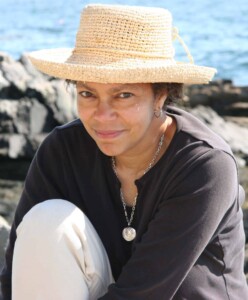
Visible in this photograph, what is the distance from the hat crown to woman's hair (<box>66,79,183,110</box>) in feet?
0.30

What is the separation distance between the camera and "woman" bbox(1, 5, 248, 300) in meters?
2.52

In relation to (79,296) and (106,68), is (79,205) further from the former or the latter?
(106,68)

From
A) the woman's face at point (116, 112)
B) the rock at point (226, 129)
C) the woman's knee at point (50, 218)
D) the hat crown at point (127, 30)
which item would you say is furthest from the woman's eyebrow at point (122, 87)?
the rock at point (226, 129)

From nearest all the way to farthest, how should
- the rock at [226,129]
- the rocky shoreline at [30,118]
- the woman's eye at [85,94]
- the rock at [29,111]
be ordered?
the woman's eye at [85,94], the rocky shoreline at [30,118], the rock at [29,111], the rock at [226,129]

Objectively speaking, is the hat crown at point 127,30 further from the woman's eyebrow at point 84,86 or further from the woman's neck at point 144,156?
the woman's neck at point 144,156

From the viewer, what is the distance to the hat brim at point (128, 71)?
248 cm

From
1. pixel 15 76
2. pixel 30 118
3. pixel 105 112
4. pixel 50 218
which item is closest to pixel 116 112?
pixel 105 112

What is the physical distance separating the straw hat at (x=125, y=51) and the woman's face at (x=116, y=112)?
0.20ft

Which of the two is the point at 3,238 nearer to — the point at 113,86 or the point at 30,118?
the point at 113,86

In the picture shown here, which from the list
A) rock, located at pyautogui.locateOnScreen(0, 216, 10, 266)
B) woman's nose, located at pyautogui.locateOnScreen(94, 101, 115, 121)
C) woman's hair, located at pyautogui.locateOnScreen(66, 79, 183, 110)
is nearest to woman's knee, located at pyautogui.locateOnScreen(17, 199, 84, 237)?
woman's nose, located at pyautogui.locateOnScreen(94, 101, 115, 121)

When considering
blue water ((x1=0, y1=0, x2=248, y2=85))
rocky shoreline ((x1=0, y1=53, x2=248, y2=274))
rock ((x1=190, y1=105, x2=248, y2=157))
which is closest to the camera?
rocky shoreline ((x1=0, y1=53, x2=248, y2=274))

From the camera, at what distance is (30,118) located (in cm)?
728

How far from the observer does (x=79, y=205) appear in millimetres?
2857

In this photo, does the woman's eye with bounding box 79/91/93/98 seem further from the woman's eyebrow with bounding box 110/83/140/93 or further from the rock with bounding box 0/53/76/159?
the rock with bounding box 0/53/76/159
